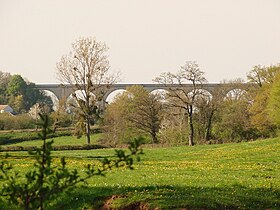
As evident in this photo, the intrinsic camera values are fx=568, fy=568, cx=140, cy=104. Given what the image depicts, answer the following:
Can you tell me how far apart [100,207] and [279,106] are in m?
32.1

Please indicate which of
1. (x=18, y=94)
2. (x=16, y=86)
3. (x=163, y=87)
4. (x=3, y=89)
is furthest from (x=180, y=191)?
(x=3, y=89)

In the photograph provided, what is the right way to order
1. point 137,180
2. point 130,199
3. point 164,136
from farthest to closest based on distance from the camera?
point 164,136 < point 137,180 < point 130,199

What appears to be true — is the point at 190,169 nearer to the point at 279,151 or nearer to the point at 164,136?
the point at 279,151

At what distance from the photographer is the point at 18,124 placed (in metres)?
72.2

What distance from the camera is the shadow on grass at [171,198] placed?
42.7 feet

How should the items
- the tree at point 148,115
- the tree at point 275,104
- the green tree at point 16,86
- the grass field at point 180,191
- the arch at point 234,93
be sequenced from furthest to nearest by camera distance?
the green tree at point 16,86 < the arch at point 234,93 < the tree at point 148,115 < the tree at point 275,104 < the grass field at point 180,191

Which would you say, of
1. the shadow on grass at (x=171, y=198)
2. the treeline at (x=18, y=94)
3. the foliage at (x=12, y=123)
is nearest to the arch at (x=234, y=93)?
the foliage at (x=12, y=123)

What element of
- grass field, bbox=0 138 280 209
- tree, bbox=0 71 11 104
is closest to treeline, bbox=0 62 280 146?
grass field, bbox=0 138 280 209

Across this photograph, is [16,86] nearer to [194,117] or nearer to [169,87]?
[194,117]

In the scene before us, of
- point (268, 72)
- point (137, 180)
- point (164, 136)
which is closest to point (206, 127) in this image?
point (164, 136)

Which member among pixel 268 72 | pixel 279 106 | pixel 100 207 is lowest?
pixel 100 207

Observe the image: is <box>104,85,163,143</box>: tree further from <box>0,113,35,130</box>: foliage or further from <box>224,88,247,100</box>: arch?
<box>0,113,35,130</box>: foliage

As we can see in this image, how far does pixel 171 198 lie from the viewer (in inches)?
533

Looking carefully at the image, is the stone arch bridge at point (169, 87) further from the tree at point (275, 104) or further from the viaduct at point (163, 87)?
the tree at point (275, 104)
